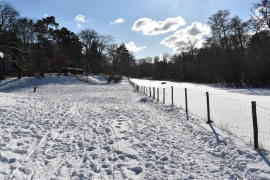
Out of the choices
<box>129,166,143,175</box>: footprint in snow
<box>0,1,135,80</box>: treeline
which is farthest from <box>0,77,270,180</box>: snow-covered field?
<box>0,1,135,80</box>: treeline

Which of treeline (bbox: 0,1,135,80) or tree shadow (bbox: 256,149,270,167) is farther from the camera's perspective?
treeline (bbox: 0,1,135,80)

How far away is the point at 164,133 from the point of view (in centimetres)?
635

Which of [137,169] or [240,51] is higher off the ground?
[240,51]

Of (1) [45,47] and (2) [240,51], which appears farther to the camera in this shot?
(1) [45,47]

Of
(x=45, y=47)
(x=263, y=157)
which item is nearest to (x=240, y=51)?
(x=263, y=157)

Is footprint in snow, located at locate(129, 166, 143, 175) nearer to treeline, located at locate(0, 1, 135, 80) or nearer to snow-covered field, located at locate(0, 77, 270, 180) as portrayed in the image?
snow-covered field, located at locate(0, 77, 270, 180)

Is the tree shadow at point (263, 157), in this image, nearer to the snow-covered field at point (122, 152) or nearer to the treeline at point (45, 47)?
the snow-covered field at point (122, 152)

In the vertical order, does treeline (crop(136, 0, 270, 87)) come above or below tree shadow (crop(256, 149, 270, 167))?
above

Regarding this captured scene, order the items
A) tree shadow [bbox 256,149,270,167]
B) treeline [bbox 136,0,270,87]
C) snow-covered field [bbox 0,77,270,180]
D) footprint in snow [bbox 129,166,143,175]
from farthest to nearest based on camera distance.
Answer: treeline [bbox 136,0,270,87], tree shadow [bbox 256,149,270,167], footprint in snow [bbox 129,166,143,175], snow-covered field [bbox 0,77,270,180]

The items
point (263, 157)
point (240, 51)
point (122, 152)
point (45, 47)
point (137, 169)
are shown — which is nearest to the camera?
point (137, 169)

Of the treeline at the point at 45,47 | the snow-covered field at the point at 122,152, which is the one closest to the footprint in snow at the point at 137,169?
the snow-covered field at the point at 122,152

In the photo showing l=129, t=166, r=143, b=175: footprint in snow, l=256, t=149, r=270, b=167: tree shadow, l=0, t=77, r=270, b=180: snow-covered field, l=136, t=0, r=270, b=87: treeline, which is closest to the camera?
l=0, t=77, r=270, b=180: snow-covered field

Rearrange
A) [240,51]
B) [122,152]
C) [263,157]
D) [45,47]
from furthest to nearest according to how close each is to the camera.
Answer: [45,47] < [240,51] < [122,152] < [263,157]

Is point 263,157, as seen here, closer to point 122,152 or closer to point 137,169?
point 137,169
